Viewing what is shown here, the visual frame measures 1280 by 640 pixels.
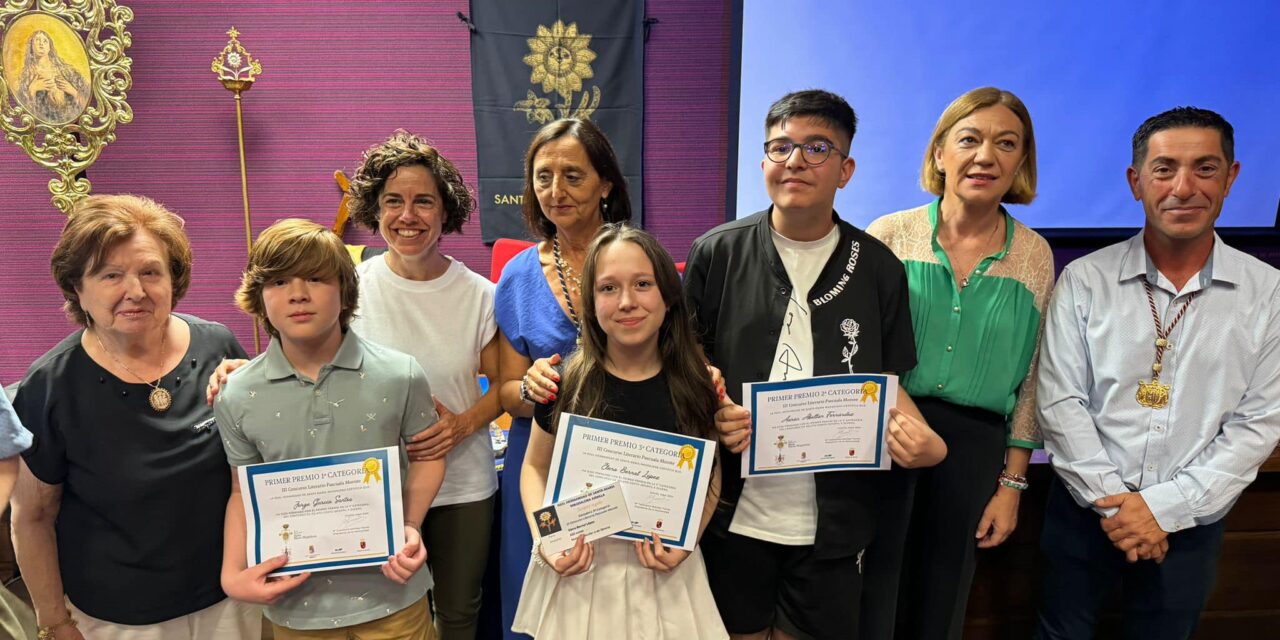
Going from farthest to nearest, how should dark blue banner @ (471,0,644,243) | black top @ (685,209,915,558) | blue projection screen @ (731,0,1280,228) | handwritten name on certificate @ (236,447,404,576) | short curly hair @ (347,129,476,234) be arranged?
dark blue banner @ (471,0,644,243)
blue projection screen @ (731,0,1280,228)
short curly hair @ (347,129,476,234)
black top @ (685,209,915,558)
handwritten name on certificate @ (236,447,404,576)

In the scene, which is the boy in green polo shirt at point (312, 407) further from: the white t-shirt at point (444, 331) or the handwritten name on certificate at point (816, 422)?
the handwritten name on certificate at point (816, 422)

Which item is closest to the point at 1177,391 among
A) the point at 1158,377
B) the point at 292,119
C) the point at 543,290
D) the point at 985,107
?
the point at 1158,377

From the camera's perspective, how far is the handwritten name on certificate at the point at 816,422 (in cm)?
144

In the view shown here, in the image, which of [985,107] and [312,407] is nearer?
[312,407]

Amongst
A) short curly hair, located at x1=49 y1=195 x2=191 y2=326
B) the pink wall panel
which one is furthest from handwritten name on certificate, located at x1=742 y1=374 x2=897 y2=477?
the pink wall panel

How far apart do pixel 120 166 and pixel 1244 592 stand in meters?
5.49

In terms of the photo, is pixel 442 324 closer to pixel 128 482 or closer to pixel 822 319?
pixel 128 482

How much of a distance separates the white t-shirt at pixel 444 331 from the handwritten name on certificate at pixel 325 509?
1.08ft

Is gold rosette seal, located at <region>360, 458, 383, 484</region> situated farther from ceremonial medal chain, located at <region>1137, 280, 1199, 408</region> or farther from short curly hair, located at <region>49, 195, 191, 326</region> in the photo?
ceremonial medal chain, located at <region>1137, 280, 1199, 408</region>

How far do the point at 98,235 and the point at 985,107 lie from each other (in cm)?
209

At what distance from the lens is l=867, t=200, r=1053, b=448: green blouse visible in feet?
5.61

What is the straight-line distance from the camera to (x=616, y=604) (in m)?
1.45

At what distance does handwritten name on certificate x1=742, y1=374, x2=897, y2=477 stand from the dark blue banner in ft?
6.94

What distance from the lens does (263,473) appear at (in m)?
1.31
